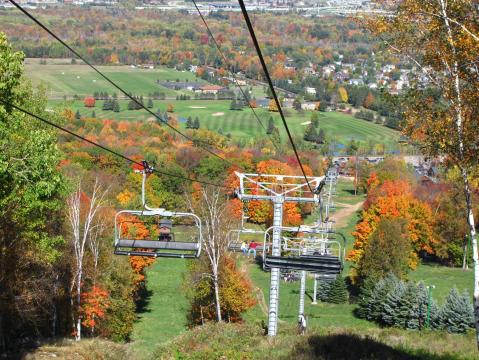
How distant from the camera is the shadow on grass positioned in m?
13.0

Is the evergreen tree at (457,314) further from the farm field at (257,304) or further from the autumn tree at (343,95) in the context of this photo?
the autumn tree at (343,95)

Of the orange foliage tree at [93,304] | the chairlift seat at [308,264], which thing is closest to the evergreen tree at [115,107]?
the orange foliage tree at [93,304]

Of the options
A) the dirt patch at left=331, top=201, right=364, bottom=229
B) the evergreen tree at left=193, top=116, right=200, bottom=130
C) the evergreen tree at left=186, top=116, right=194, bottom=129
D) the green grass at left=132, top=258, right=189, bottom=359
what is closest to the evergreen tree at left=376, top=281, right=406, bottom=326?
the green grass at left=132, top=258, right=189, bottom=359

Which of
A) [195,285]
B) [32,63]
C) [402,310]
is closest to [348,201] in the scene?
[402,310]

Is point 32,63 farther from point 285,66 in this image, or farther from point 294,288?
point 294,288

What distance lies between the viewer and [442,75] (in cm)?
1234

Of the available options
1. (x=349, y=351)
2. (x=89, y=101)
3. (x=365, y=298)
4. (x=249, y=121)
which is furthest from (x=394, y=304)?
(x=89, y=101)

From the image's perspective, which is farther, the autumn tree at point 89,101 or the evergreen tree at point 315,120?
the autumn tree at point 89,101

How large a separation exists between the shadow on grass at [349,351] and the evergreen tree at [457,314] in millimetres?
13235

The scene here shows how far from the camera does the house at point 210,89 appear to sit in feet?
427

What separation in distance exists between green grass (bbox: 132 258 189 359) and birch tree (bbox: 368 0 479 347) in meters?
14.9

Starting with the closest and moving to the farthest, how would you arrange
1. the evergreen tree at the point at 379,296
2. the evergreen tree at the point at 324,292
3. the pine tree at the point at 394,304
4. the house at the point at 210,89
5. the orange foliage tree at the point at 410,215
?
the pine tree at the point at 394,304 → the evergreen tree at the point at 379,296 → the evergreen tree at the point at 324,292 → the orange foliage tree at the point at 410,215 → the house at the point at 210,89

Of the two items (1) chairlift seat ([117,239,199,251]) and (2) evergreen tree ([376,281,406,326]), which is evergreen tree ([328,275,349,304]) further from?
(1) chairlift seat ([117,239,199,251])

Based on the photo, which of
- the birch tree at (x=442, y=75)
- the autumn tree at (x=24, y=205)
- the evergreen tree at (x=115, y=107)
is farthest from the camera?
Answer: the evergreen tree at (x=115, y=107)
